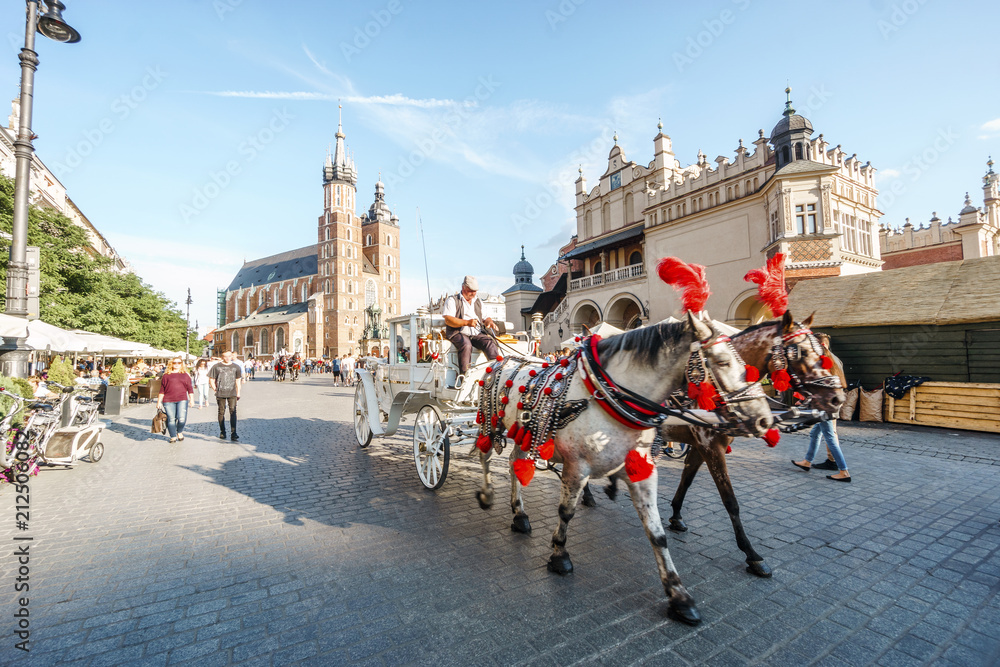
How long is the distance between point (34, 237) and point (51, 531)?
16.6m

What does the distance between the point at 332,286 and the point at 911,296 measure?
72.4 metres

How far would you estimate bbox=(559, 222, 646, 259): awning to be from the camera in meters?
23.8

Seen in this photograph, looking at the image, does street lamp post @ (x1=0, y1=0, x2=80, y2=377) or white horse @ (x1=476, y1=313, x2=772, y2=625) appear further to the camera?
street lamp post @ (x1=0, y1=0, x2=80, y2=377)

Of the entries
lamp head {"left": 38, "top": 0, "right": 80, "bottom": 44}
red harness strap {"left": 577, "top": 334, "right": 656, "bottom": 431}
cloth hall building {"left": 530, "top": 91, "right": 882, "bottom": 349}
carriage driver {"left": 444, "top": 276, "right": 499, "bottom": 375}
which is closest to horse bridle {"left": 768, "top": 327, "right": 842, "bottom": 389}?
red harness strap {"left": 577, "top": 334, "right": 656, "bottom": 431}

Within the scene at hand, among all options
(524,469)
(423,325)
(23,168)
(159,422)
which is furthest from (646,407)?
(159,422)

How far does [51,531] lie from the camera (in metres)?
4.29

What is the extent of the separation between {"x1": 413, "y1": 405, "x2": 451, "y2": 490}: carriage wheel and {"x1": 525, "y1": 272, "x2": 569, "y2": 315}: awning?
923 inches

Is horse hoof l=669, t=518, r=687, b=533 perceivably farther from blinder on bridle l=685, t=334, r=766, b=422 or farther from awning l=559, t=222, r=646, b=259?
awning l=559, t=222, r=646, b=259

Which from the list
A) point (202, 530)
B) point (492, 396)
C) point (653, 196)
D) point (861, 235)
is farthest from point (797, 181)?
point (202, 530)

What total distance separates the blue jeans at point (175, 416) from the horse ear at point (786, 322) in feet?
34.6

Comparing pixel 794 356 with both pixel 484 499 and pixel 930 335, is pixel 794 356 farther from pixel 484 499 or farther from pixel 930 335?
pixel 930 335

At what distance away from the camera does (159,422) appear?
9.77m

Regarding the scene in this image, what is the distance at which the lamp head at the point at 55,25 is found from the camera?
6.55m

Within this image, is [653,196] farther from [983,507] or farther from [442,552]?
[442,552]
